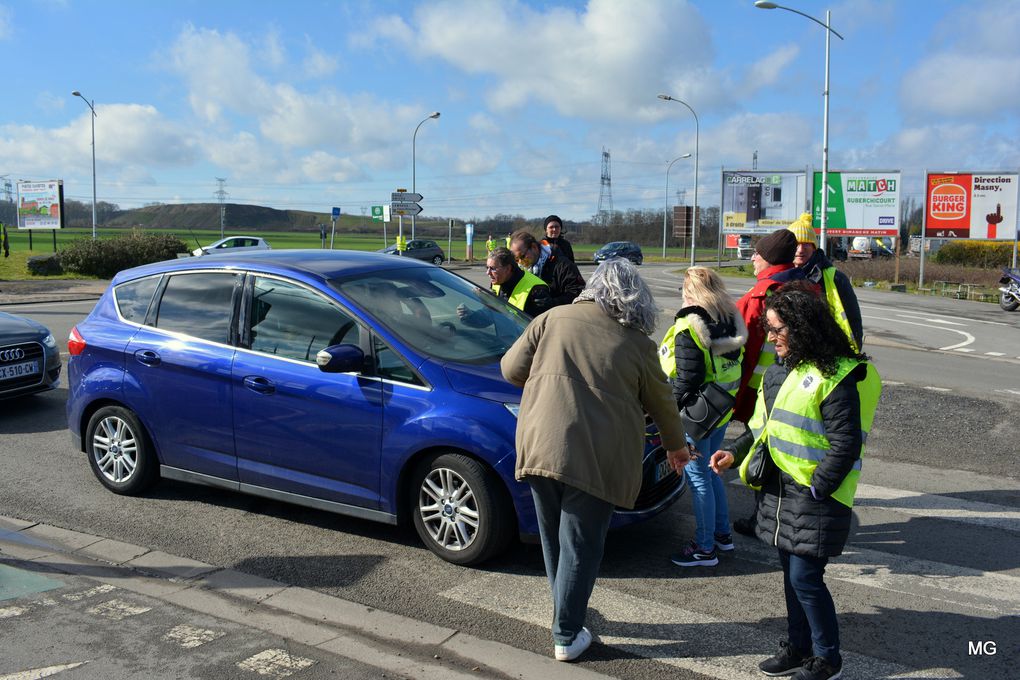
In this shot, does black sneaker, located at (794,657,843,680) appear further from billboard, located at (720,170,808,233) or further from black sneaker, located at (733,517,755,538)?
billboard, located at (720,170,808,233)

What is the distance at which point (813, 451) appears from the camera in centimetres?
331

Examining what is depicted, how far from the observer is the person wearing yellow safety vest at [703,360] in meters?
4.52

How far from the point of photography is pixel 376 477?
4918 mm

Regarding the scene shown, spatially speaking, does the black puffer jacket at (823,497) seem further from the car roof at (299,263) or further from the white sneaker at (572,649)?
the car roof at (299,263)

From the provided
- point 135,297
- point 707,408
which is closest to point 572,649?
point 707,408

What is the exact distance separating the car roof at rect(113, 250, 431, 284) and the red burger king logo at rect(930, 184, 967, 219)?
34.4 meters

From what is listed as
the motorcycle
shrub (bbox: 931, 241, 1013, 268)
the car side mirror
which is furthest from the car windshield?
shrub (bbox: 931, 241, 1013, 268)

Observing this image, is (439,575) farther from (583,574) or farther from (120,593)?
(120,593)

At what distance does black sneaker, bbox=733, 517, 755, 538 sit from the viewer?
210 inches

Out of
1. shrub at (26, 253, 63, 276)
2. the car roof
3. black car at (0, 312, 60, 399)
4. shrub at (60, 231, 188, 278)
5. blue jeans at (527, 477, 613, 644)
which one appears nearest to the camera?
blue jeans at (527, 477, 613, 644)

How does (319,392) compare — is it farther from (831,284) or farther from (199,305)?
(831,284)

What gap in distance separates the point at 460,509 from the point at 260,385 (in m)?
1.50

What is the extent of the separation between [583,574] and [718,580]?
130 centimetres

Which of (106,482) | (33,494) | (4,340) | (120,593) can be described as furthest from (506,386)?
(4,340)
